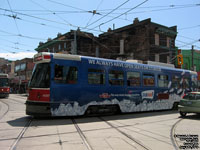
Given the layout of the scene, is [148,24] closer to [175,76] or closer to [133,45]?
[133,45]

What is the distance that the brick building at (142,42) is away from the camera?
3050 cm

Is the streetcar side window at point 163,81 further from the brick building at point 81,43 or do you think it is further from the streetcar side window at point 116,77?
the brick building at point 81,43

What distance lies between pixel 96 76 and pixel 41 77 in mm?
2654

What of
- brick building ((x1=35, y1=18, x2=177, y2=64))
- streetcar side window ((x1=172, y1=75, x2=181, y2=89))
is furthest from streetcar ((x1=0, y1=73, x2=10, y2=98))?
streetcar side window ((x1=172, y1=75, x2=181, y2=89))

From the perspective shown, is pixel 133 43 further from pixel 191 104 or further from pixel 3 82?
pixel 191 104

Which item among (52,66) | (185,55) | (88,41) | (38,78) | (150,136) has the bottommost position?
(150,136)

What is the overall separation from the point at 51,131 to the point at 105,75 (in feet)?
13.9

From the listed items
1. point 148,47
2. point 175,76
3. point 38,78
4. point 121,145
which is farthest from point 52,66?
point 148,47

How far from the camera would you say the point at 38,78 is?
833 cm

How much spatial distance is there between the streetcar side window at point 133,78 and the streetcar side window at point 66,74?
3415mm

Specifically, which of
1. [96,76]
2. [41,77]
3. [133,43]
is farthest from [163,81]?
[133,43]

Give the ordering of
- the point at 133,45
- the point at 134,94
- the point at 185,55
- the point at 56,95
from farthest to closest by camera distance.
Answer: the point at 185,55 → the point at 133,45 → the point at 134,94 → the point at 56,95

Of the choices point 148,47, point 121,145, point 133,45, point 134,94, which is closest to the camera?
point 121,145

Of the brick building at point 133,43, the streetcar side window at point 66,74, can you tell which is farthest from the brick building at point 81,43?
the streetcar side window at point 66,74
